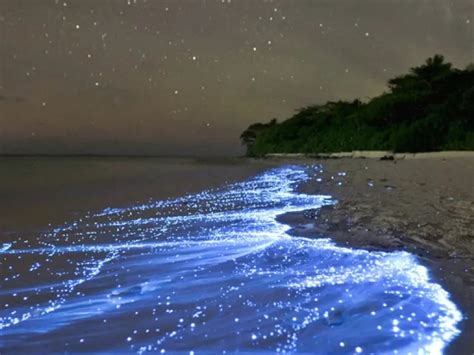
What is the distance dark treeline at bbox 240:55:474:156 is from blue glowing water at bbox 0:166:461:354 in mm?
16569

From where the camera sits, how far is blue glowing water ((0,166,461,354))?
6.33ft

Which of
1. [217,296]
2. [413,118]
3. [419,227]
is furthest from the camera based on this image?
[413,118]

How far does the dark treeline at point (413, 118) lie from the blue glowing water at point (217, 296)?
16.6 meters

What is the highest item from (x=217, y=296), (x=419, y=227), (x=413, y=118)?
(x=413, y=118)

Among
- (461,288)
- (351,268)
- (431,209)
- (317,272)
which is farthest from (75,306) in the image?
(431,209)

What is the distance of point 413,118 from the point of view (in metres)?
25.6

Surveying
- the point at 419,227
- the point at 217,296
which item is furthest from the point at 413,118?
the point at 217,296

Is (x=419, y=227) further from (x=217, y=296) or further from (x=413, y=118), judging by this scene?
(x=413, y=118)

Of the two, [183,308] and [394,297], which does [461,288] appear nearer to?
[394,297]

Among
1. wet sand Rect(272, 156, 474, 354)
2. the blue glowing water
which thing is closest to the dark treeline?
wet sand Rect(272, 156, 474, 354)

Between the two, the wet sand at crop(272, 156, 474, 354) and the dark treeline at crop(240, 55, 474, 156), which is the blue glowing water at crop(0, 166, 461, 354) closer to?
the wet sand at crop(272, 156, 474, 354)

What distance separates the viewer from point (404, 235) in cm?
372

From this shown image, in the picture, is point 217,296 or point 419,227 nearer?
point 217,296

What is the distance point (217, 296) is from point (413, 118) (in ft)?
83.6
